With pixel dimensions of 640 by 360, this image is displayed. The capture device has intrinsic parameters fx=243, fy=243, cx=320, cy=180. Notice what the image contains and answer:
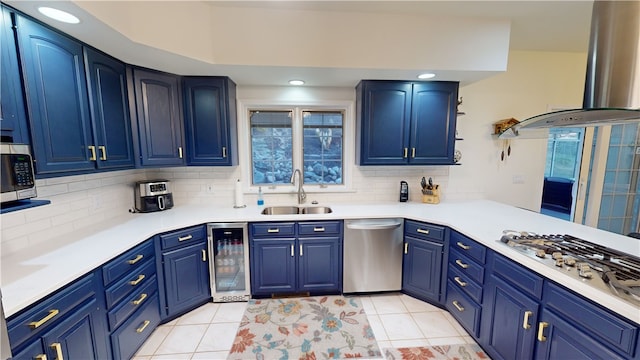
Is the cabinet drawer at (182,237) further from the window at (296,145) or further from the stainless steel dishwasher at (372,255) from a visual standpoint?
the stainless steel dishwasher at (372,255)

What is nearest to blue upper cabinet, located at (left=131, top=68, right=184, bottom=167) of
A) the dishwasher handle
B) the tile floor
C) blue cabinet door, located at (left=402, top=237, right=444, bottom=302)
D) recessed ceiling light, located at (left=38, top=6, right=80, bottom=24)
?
recessed ceiling light, located at (left=38, top=6, right=80, bottom=24)

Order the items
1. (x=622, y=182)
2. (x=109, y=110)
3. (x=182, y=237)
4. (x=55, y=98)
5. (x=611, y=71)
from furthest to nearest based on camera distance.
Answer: (x=622, y=182) < (x=182, y=237) < (x=109, y=110) < (x=55, y=98) < (x=611, y=71)

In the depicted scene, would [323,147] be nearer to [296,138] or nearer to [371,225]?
[296,138]

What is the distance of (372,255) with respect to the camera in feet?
8.16

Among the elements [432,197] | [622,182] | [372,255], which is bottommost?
[372,255]

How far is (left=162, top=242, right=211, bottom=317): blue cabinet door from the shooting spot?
212 centimetres

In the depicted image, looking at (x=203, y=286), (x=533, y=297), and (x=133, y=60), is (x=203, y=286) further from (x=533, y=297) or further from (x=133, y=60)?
(x=533, y=297)

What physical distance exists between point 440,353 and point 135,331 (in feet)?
7.50

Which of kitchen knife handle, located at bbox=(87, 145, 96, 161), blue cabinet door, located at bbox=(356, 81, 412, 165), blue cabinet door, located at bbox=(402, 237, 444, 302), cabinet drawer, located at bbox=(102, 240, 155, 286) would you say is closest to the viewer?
cabinet drawer, located at bbox=(102, 240, 155, 286)

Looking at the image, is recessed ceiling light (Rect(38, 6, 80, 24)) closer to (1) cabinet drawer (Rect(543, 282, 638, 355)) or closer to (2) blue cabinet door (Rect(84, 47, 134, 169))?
(2) blue cabinet door (Rect(84, 47, 134, 169))

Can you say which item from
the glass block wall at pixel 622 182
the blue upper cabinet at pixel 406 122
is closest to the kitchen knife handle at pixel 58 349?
the blue upper cabinet at pixel 406 122

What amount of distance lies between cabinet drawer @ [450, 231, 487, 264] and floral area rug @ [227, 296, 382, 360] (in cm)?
A: 103

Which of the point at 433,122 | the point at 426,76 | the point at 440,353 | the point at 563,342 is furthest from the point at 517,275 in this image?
the point at 426,76

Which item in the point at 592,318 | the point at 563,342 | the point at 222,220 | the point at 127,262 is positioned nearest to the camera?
the point at 592,318
